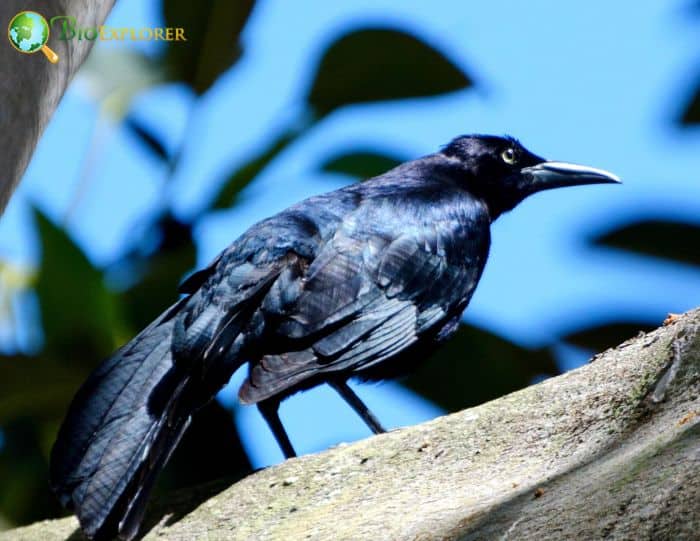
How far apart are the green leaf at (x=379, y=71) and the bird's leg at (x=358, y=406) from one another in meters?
2.51

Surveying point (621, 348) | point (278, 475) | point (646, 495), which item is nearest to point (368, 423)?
point (278, 475)

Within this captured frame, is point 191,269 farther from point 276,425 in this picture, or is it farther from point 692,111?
point 692,111

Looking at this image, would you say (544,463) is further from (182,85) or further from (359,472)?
(182,85)

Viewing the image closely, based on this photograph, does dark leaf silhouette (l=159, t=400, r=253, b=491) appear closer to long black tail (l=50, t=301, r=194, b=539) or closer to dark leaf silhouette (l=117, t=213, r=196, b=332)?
dark leaf silhouette (l=117, t=213, r=196, b=332)

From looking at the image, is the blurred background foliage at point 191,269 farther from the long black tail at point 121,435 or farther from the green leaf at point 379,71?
the long black tail at point 121,435

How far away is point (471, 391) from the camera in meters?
6.72

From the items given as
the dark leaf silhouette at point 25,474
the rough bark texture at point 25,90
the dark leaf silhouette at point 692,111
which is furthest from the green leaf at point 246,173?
the rough bark texture at point 25,90

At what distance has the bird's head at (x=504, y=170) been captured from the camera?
6.51 metres

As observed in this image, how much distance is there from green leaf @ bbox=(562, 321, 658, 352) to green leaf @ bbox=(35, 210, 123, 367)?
242cm

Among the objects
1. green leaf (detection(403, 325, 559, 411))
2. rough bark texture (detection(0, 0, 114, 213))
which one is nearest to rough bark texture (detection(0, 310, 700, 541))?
rough bark texture (detection(0, 0, 114, 213))

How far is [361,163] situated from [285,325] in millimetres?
2396

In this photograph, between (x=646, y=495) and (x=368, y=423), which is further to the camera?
(x=368, y=423)

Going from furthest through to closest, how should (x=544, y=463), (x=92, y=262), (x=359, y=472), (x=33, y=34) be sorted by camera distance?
(x=92, y=262)
(x=359, y=472)
(x=544, y=463)
(x=33, y=34)

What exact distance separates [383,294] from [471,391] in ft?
5.42
